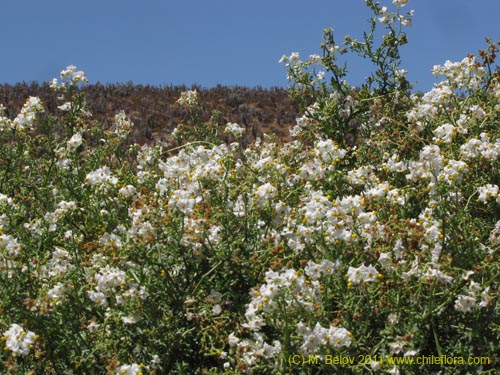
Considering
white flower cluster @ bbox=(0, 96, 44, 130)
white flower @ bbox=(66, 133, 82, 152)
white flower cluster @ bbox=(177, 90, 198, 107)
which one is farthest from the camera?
white flower cluster @ bbox=(177, 90, 198, 107)

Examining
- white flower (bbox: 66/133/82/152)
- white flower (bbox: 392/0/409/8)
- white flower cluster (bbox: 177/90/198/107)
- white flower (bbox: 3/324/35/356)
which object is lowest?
white flower (bbox: 3/324/35/356)

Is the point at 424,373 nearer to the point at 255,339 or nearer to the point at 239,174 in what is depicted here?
the point at 255,339

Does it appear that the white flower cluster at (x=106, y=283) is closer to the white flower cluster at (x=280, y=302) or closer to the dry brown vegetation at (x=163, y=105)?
the white flower cluster at (x=280, y=302)

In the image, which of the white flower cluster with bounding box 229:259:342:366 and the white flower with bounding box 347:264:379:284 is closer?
the white flower cluster with bounding box 229:259:342:366

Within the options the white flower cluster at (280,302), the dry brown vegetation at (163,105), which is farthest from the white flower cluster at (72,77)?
the dry brown vegetation at (163,105)

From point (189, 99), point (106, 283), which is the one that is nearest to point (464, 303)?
point (106, 283)

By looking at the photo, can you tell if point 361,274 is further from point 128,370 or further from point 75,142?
point 75,142

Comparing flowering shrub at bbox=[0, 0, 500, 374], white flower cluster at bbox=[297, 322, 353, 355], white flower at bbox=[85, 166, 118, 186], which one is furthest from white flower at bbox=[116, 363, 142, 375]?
white flower at bbox=[85, 166, 118, 186]

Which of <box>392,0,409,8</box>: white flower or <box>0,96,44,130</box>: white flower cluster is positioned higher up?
<box>392,0,409,8</box>: white flower

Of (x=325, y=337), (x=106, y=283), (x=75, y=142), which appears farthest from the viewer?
(x=75, y=142)

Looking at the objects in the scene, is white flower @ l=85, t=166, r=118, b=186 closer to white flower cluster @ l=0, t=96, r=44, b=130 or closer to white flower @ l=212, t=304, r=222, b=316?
white flower @ l=212, t=304, r=222, b=316

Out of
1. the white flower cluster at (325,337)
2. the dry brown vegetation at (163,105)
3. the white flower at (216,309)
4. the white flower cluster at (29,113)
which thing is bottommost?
the white flower cluster at (325,337)

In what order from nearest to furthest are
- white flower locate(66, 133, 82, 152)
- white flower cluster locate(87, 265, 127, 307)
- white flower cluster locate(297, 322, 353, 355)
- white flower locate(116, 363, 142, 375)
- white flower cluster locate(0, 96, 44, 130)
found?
1. white flower cluster locate(297, 322, 353, 355)
2. white flower locate(116, 363, 142, 375)
3. white flower cluster locate(87, 265, 127, 307)
4. white flower locate(66, 133, 82, 152)
5. white flower cluster locate(0, 96, 44, 130)

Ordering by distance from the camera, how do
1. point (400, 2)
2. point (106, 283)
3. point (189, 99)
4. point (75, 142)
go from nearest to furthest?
point (106, 283) < point (75, 142) < point (400, 2) < point (189, 99)
